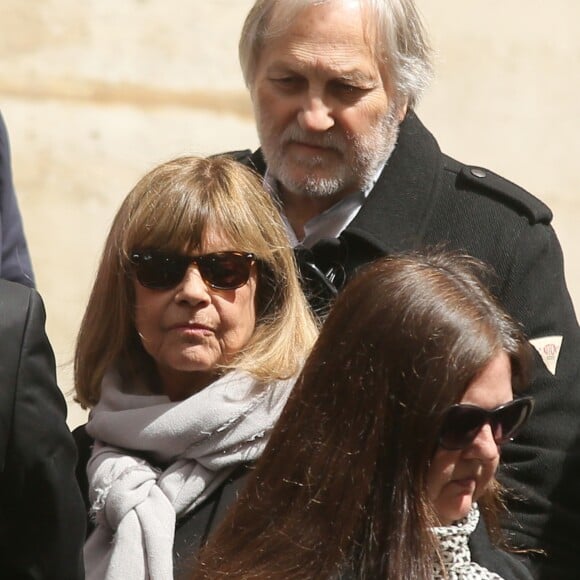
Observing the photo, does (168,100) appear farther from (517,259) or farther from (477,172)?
(517,259)

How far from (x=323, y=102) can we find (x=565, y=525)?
93cm

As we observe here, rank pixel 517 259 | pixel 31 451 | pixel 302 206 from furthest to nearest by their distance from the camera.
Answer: pixel 302 206, pixel 517 259, pixel 31 451

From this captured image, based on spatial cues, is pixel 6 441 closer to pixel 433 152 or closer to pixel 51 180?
pixel 433 152

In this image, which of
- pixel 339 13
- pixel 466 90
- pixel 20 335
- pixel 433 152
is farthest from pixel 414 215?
pixel 466 90

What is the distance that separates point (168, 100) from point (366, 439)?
3792 mm

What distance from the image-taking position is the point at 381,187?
3.47 meters

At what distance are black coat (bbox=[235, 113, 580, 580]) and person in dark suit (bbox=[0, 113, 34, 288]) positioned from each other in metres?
0.92

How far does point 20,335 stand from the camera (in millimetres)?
2301

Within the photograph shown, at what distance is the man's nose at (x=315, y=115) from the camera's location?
3379mm

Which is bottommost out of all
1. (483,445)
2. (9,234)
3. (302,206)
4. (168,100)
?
(168,100)

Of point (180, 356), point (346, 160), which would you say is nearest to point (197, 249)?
point (180, 356)

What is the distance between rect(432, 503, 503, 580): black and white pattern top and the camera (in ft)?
8.01

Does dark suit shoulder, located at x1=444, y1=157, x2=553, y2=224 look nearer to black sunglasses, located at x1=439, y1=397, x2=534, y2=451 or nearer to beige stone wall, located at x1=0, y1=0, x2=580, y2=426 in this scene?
black sunglasses, located at x1=439, y1=397, x2=534, y2=451

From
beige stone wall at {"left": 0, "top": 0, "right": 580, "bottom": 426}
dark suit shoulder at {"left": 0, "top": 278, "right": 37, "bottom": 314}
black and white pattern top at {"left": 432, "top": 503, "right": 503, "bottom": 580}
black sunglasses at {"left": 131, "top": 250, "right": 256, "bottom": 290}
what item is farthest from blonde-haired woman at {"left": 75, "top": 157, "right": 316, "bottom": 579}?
beige stone wall at {"left": 0, "top": 0, "right": 580, "bottom": 426}
